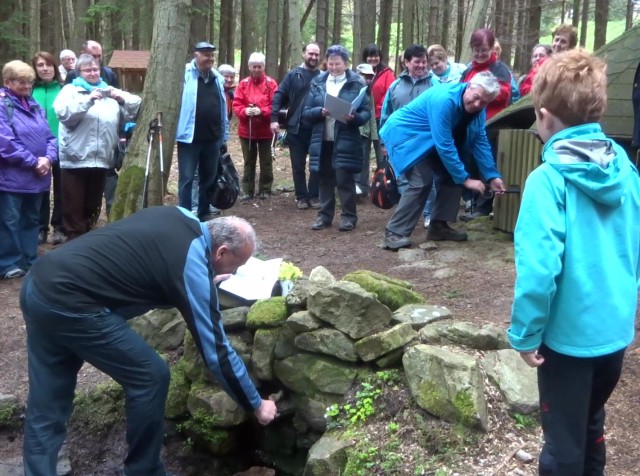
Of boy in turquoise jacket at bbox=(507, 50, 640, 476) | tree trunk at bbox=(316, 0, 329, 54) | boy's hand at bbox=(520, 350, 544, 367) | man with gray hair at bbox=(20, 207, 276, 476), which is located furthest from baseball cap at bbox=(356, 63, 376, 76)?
boy's hand at bbox=(520, 350, 544, 367)

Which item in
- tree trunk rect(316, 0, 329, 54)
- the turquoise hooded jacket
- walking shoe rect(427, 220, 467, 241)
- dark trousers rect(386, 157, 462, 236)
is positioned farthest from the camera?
tree trunk rect(316, 0, 329, 54)

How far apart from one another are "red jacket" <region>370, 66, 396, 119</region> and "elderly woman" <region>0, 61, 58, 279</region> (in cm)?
438

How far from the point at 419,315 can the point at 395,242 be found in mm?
2666

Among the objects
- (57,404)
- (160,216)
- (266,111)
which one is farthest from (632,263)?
(266,111)

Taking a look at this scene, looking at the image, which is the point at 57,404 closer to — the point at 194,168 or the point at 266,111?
the point at 194,168

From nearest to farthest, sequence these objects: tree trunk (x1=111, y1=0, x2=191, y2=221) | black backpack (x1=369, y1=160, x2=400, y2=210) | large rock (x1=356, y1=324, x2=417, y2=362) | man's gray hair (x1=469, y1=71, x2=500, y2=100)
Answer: large rock (x1=356, y1=324, x2=417, y2=362)
man's gray hair (x1=469, y1=71, x2=500, y2=100)
tree trunk (x1=111, y1=0, x2=191, y2=221)
black backpack (x1=369, y1=160, x2=400, y2=210)

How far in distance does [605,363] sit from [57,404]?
254 cm

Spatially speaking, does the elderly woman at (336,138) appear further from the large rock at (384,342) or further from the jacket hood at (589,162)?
the jacket hood at (589,162)

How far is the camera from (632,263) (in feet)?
8.31

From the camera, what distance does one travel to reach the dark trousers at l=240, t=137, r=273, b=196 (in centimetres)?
991

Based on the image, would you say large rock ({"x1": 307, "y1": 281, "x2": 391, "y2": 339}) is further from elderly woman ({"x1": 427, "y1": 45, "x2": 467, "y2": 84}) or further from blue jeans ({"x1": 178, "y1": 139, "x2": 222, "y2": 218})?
elderly woman ({"x1": 427, "y1": 45, "x2": 467, "y2": 84})

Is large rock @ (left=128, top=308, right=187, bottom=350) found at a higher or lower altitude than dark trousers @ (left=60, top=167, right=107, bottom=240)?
lower

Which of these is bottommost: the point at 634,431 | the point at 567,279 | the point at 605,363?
the point at 634,431

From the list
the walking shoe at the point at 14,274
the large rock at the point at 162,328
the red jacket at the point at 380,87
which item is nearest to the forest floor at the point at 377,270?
the walking shoe at the point at 14,274
